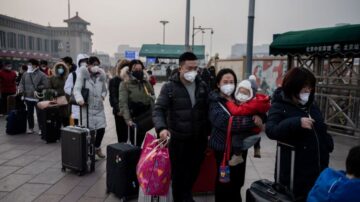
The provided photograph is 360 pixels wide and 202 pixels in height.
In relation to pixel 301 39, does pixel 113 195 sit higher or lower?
lower

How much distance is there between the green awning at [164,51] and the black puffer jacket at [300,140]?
34.8 meters

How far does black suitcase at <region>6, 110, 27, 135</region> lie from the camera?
807cm

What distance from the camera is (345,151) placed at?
7.02 meters

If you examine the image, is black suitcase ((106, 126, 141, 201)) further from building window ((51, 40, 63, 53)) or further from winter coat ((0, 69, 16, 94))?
building window ((51, 40, 63, 53))

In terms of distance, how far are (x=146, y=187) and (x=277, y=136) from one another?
1409 millimetres

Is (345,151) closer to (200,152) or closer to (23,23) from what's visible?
(200,152)

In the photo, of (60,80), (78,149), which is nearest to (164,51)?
(60,80)

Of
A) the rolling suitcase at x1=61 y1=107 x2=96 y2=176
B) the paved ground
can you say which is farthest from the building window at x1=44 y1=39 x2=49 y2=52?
the rolling suitcase at x1=61 y1=107 x2=96 y2=176

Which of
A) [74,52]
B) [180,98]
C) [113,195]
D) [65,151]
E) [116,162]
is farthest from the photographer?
[74,52]

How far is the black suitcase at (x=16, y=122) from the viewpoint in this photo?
318 inches

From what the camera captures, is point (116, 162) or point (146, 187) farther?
point (116, 162)

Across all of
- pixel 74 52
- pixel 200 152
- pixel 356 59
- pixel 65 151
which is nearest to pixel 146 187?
pixel 200 152

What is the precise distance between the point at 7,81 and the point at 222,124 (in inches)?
377

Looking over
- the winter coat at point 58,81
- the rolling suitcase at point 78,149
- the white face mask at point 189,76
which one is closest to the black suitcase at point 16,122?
the winter coat at point 58,81
